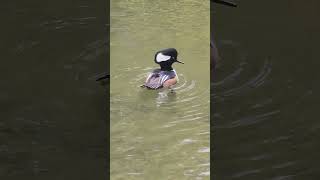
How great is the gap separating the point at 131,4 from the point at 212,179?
0.61 m

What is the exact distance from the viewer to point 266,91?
1.39 m
